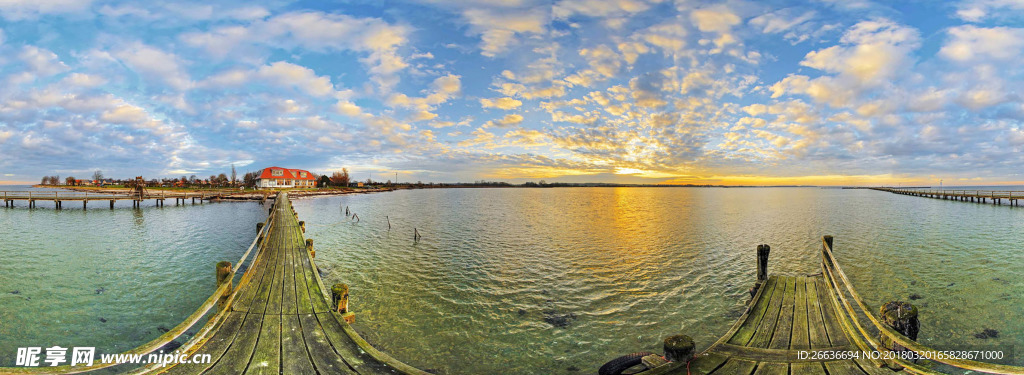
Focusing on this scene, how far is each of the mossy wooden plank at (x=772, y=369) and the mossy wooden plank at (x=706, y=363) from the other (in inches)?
21.6

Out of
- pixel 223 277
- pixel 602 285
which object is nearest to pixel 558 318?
pixel 602 285

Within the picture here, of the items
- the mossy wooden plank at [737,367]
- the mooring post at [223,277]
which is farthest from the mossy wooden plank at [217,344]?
the mossy wooden plank at [737,367]

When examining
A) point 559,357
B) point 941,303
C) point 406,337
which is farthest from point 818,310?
point 406,337

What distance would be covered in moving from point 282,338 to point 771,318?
39.6 ft

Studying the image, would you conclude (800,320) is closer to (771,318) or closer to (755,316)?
(771,318)

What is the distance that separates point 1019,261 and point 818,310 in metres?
22.2

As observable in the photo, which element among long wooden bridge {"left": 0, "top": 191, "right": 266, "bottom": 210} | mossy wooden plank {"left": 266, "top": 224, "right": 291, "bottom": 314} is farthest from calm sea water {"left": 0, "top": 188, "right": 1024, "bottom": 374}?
long wooden bridge {"left": 0, "top": 191, "right": 266, "bottom": 210}

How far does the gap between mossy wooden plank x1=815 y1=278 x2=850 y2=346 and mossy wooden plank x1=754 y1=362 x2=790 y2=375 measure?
2542 mm

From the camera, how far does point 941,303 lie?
13.7m

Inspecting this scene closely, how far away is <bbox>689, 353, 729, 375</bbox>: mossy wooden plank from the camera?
6609mm

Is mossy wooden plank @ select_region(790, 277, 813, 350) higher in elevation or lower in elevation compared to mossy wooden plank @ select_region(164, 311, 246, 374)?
lower

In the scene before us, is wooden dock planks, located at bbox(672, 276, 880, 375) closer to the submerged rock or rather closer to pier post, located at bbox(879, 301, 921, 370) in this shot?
pier post, located at bbox(879, 301, 921, 370)

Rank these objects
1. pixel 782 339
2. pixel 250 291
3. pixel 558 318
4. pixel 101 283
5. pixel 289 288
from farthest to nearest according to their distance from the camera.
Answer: pixel 101 283 → pixel 558 318 → pixel 289 288 → pixel 250 291 → pixel 782 339

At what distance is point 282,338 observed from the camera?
26.5ft
